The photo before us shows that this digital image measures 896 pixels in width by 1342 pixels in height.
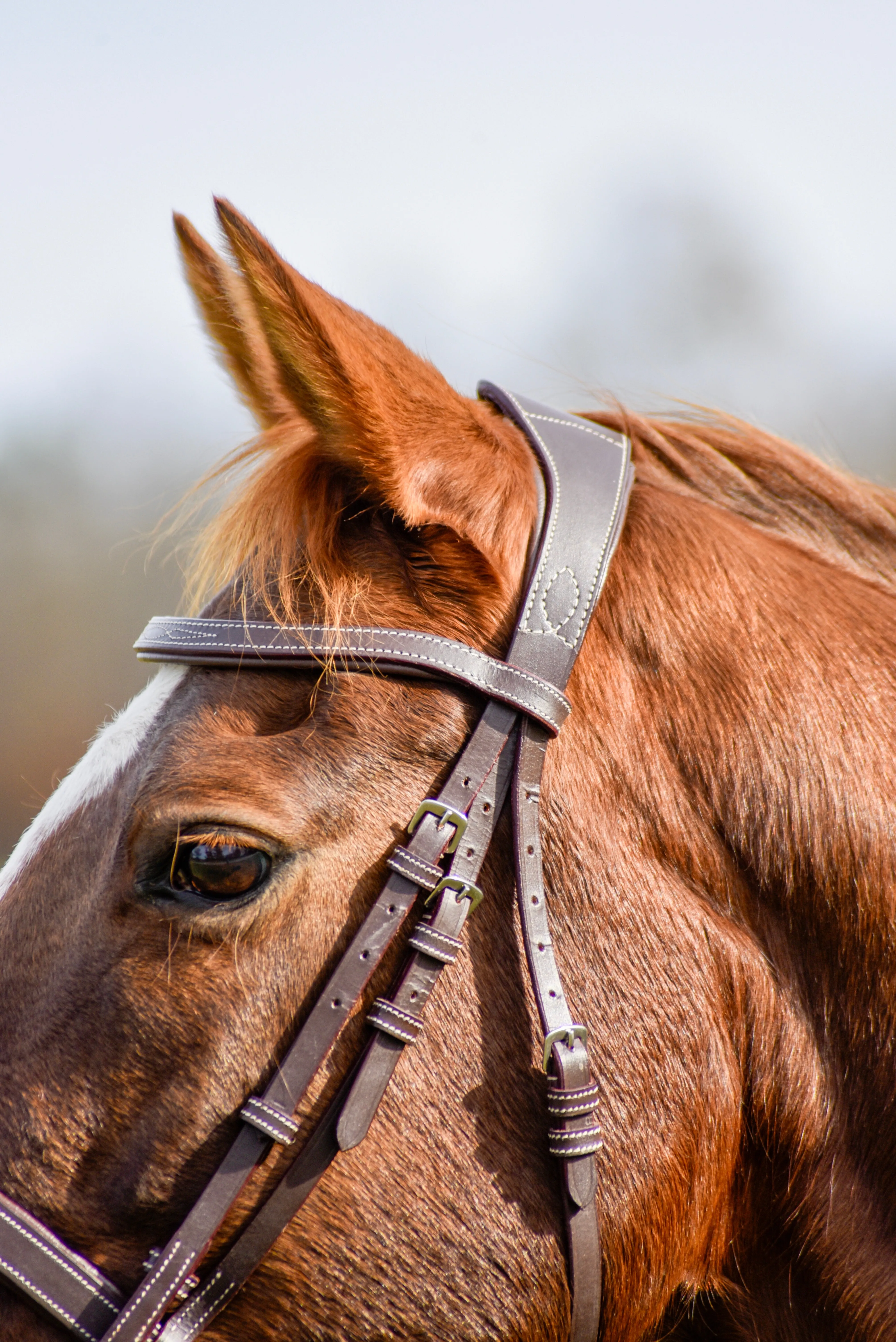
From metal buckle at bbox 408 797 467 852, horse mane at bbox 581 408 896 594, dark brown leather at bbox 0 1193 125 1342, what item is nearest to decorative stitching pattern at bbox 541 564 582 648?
metal buckle at bbox 408 797 467 852

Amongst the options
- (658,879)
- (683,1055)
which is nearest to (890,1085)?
(683,1055)

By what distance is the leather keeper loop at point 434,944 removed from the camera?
1.35m

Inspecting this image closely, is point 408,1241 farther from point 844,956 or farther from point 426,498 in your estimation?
point 426,498

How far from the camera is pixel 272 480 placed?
1.63 meters

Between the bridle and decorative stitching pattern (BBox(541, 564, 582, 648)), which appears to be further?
decorative stitching pattern (BBox(541, 564, 582, 648))

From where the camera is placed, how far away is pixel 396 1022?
1332 mm

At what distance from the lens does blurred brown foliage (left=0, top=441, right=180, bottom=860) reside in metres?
14.5

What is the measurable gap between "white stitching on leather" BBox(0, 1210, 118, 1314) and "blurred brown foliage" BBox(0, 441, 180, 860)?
499 inches

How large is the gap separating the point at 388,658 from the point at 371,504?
0.94ft

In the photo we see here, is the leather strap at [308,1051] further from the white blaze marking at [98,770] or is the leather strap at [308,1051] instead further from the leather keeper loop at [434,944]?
the white blaze marking at [98,770]

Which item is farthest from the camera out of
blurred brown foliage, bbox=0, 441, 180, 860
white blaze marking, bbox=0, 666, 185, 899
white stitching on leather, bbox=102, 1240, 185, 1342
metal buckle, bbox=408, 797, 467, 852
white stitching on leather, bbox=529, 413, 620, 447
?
blurred brown foliage, bbox=0, 441, 180, 860

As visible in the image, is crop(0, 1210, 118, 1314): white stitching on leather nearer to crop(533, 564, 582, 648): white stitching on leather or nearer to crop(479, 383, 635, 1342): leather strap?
crop(479, 383, 635, 1342): leather strap

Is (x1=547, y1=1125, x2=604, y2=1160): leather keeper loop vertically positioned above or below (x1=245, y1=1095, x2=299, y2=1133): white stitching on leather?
above

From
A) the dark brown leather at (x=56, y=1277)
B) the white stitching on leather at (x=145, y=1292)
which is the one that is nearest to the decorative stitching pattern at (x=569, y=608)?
the white stitching on leather at (x=145, y=1292)
